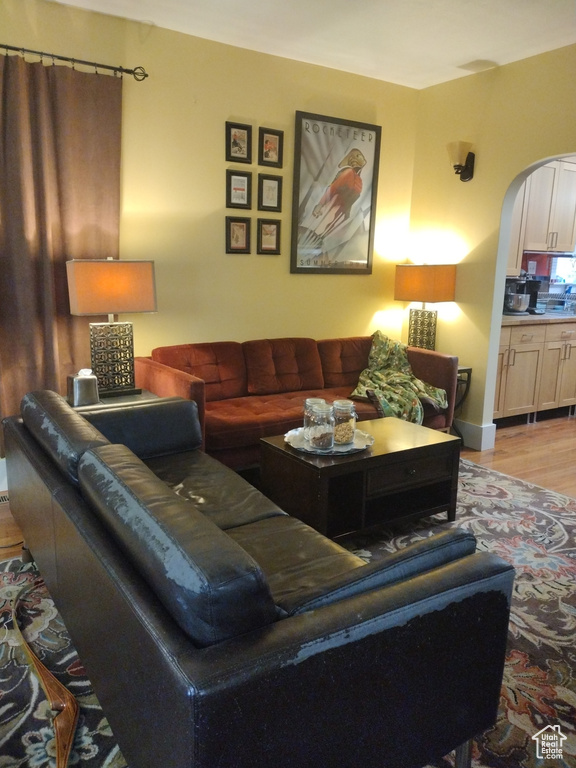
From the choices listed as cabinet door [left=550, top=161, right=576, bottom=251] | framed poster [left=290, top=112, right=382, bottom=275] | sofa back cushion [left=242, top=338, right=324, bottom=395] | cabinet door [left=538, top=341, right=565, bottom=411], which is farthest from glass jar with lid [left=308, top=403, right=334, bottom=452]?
cabinet door [left=550, top=161, right=576, bottom=251]

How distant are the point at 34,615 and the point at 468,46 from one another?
3861 millimetres


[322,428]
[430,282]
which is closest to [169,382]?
[322,428]

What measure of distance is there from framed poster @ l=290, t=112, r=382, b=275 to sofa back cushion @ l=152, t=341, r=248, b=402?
86cm

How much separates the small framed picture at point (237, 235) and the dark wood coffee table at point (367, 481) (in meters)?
1.63

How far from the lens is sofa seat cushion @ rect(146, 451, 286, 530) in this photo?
2.03 meters

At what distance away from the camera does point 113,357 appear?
314 cm

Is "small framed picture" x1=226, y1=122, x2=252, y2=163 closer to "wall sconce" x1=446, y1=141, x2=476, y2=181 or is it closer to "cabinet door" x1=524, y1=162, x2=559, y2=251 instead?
"wall sconce" x1=446, y1=141, x2=476, y2=181

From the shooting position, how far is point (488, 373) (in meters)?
4.22

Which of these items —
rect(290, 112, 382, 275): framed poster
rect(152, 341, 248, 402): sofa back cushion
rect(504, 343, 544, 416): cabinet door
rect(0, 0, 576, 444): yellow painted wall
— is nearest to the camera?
rect(0, 0, 576, 444): yellow painted wall

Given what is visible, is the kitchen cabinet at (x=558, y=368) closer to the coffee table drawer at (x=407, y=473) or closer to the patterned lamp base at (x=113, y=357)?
the coffee table drawer at (x=407, y=473)

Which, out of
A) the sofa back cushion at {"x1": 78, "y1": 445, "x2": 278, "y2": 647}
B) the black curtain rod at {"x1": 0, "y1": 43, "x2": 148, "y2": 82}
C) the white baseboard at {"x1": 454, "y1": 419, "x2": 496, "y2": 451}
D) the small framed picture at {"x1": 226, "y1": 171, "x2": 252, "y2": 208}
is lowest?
the white baseboard at {"x1": 454, "y1": 419, "x2": 496, "y2": 451}

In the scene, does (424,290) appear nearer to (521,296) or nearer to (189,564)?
(521,296)

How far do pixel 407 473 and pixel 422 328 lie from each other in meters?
2.08

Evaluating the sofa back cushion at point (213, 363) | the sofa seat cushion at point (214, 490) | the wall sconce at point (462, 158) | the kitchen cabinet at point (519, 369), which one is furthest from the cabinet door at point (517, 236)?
the sofa seat cushion at point (214, 490)
